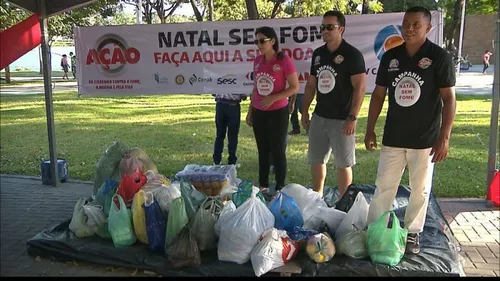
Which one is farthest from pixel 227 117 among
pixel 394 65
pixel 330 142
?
pixel 394 65

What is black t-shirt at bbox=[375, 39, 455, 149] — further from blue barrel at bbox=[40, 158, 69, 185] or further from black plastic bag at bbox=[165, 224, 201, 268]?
blue barrel at bbox=[40, 158, 69, 185]

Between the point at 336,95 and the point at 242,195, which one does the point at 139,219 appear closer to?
the point at 242,195

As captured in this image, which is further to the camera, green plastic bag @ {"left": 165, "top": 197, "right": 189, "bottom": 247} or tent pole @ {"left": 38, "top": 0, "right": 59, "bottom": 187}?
tent pole @ {"left": 38, "top": 0, "right": 59, "bottom": 187}

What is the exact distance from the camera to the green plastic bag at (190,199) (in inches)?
155

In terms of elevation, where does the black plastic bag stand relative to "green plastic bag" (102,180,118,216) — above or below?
below

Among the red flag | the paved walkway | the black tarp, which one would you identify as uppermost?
the red flag

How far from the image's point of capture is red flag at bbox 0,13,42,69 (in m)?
3.04

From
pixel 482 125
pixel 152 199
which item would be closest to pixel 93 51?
pixel 152 199

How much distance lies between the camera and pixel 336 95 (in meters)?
4.37

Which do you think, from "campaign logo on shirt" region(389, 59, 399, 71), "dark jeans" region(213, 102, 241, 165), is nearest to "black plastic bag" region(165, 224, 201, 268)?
"campaign logo on shirt" region(389, 59, 399, 71)

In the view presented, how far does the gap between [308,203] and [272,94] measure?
1.20m

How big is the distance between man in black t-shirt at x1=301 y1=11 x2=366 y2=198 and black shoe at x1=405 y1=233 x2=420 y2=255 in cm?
102

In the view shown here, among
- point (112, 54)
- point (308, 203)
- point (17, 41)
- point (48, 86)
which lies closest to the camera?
point (17, 41)

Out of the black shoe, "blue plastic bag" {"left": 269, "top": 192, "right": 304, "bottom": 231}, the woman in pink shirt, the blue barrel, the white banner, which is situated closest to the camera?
the black shoe
